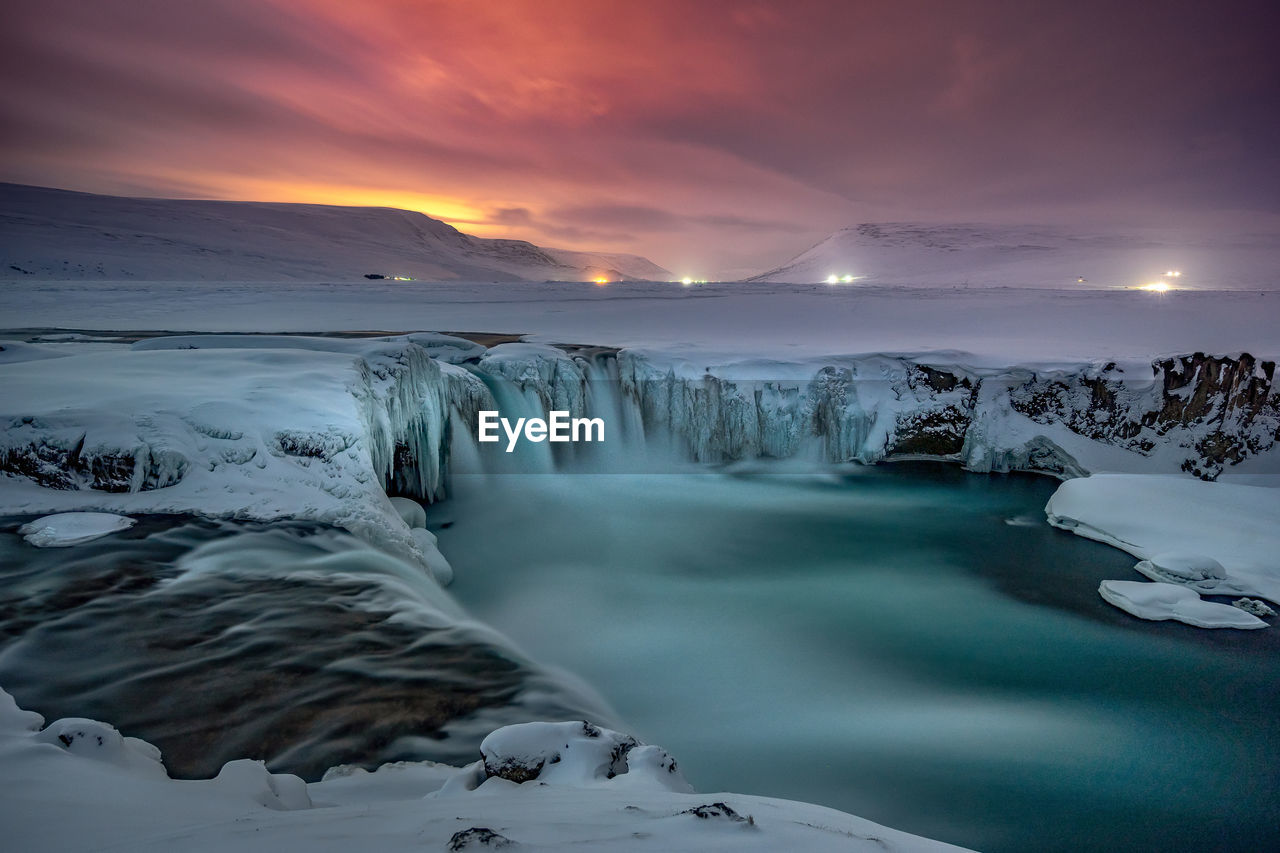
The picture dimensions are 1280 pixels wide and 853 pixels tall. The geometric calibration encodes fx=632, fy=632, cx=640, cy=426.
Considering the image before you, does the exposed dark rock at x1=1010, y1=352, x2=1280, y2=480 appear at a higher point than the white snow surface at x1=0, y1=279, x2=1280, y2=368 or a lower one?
lower

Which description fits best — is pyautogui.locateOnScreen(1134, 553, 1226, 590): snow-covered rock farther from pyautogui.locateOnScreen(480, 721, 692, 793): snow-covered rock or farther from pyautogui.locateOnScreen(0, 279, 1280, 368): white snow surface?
pyautogui.locateOnScreen(480, 721, 692, 793): snow-covered rock

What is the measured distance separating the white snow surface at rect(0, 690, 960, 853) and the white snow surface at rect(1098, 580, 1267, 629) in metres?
6.68

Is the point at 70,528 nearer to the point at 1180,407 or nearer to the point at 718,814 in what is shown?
the point at 718,814

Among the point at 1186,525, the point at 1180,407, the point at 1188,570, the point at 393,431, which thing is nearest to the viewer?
the point at 1188,570

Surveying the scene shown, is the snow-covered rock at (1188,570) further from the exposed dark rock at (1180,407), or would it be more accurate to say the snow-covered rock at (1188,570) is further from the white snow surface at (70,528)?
the white snow surface at (70,528)

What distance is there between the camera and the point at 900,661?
6.32m

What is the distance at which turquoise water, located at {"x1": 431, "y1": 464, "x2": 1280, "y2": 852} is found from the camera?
14.4ft

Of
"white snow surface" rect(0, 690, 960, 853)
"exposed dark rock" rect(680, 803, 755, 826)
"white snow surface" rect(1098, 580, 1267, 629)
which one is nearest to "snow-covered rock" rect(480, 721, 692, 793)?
"white snow surface" rect(0, 690, 960, 853)

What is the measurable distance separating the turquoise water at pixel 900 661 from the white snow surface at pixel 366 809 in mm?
2063

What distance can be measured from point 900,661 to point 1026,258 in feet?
187

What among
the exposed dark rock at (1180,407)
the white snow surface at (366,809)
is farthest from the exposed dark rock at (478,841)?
the exposed dark rock at (1180,407)

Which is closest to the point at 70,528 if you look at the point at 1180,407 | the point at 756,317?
the point at 1180,407

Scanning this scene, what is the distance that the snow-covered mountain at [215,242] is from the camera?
5050 cm

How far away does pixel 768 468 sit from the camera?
13.6m
